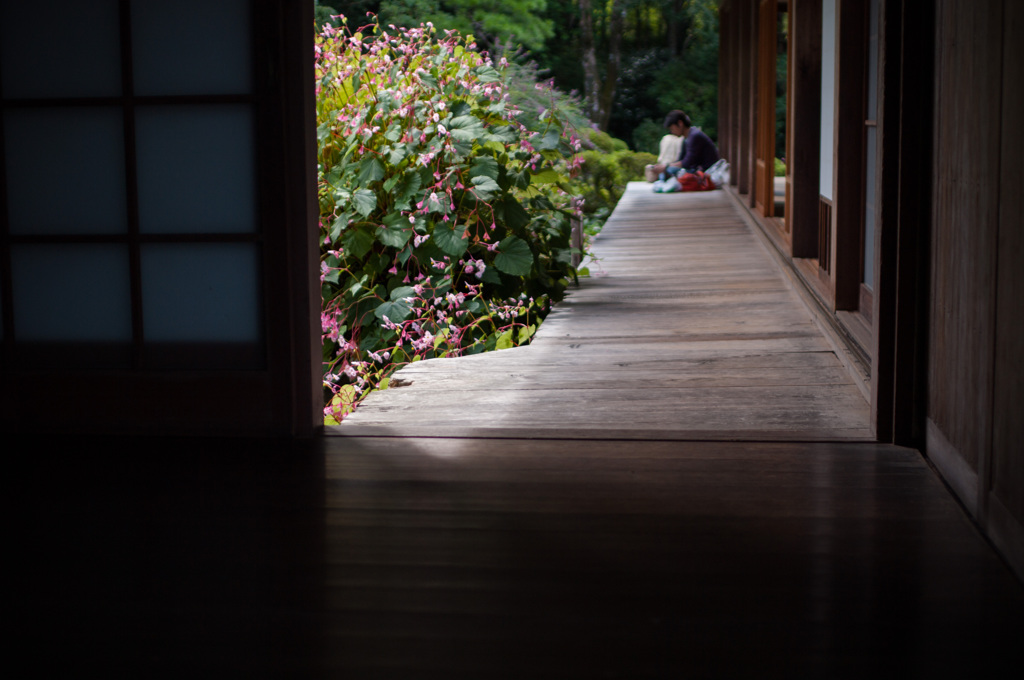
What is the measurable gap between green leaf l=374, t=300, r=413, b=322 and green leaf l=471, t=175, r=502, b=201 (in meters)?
0.57

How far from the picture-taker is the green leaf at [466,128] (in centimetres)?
441

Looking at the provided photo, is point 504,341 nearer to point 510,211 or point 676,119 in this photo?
point 510,211

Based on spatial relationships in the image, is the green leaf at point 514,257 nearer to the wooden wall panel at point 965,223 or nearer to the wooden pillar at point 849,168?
the wooden pillar at point 849,168

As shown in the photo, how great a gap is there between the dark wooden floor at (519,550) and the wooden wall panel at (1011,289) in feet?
0.57

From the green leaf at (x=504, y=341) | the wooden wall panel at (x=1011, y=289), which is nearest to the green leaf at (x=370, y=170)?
the green leaf at (x=504, y=341)

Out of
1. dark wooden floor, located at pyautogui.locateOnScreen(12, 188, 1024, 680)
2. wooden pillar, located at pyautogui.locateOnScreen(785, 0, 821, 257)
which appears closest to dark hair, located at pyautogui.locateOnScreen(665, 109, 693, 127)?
wooden pillar, located at pyautogui.locateOnScreen(785, 0, 821, 257)

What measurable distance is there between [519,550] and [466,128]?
278 cm

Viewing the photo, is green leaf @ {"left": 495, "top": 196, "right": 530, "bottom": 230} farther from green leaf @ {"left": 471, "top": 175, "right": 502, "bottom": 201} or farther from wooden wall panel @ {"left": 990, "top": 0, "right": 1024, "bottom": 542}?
wooden wall panel @ {"left": 990, "top": 0, "right": 1024, "bottom": 542}

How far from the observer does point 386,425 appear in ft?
9.55

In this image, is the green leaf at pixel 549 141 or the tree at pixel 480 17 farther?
the tree at pixel 480 17

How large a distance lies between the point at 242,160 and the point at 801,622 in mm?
1791

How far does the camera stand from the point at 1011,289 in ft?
5.90

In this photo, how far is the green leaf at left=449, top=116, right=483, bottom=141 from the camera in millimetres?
4410

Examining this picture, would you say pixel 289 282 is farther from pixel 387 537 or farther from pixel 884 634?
pixel 884 634
